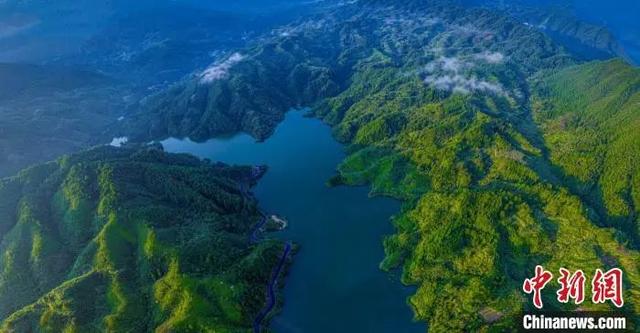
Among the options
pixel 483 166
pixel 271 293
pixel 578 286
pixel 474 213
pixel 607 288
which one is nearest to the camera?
pixel 607 288

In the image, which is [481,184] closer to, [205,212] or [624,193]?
[624,193]

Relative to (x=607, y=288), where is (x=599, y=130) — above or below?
below

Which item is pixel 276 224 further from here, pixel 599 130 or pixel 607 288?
pixel 599 130

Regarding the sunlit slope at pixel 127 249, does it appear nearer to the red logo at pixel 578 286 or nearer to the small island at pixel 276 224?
the small island at pixel 276 224

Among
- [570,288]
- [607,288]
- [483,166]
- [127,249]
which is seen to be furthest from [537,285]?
[127,249]

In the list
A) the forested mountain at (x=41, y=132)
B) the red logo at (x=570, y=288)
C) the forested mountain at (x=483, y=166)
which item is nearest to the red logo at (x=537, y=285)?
the forested mountain at (x=483, y=166)
